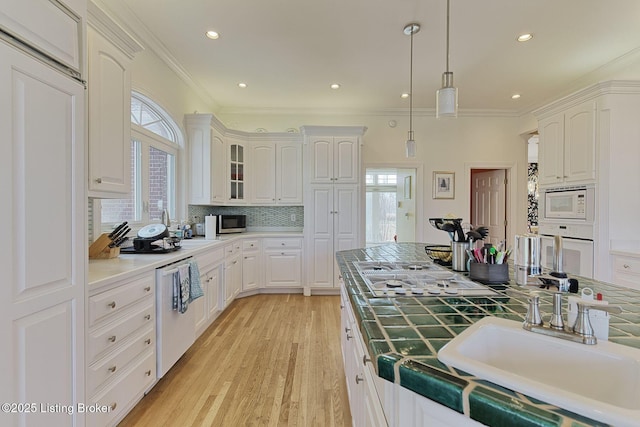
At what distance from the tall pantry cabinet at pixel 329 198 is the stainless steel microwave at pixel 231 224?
1.01 metres

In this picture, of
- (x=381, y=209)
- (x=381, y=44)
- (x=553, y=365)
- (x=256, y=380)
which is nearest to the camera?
(x=553, y=365)

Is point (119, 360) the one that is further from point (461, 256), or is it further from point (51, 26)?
point (461, 256)

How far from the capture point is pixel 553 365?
78cm

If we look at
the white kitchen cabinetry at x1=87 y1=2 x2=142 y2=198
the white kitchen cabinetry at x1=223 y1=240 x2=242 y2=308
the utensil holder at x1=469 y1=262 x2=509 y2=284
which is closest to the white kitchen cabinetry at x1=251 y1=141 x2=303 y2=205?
the white kitchen cabinetry at x1=223 y1=240 x2=242 y2=308

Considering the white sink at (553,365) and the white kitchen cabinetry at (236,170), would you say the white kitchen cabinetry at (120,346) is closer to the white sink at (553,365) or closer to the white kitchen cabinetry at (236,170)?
the white sink at (553,365)

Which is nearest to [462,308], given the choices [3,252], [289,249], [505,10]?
[3,252]

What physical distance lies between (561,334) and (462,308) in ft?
1.02

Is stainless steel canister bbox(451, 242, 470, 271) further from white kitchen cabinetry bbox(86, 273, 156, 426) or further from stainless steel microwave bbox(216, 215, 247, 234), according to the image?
stainless steel microwave bbox(216, 215, 247, 234)

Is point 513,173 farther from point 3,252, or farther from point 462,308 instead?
point 3,252

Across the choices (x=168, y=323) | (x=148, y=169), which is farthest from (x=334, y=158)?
(x=168, y=323)

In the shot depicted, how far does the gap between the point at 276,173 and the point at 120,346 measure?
3.28 meters

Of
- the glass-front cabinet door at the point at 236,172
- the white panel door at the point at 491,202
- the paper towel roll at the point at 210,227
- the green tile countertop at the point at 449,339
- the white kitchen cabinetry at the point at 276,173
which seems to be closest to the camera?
the green tile countertop at the point at 449,339

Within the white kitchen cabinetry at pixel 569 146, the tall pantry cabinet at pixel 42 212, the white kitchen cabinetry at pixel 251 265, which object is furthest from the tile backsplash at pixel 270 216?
the tall pantry cabinet at pixel 42 212

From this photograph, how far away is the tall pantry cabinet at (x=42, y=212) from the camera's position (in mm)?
1035
